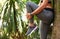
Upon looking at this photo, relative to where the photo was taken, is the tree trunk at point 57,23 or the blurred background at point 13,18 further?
the blurred background at point 13,18

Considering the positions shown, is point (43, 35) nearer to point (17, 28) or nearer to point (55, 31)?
point (55, 31)

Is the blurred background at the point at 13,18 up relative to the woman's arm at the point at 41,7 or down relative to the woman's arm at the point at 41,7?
down

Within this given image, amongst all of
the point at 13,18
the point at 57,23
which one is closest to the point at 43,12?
the point at 57,23

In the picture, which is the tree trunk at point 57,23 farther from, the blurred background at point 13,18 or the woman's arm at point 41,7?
the blurred background at point 13,18

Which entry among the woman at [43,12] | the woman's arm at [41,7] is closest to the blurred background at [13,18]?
the woman at [43,12]

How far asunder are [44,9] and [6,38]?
11.8 ft

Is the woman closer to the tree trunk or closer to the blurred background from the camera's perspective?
the tree trunk

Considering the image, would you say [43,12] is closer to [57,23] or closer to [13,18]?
[57,23]

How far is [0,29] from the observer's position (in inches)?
260

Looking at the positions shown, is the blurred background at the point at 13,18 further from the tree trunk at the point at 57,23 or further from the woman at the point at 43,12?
the tree trunk at the point at 57,23

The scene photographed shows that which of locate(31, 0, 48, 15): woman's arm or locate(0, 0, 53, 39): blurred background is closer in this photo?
locate(31, 0, 48, 15): woman's arm

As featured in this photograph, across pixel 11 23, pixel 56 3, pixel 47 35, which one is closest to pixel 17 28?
pixel 11 23

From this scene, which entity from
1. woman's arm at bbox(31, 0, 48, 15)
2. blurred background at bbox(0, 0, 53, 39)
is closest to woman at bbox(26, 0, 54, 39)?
woman's arm at bbox(31, 0, 48, 15)

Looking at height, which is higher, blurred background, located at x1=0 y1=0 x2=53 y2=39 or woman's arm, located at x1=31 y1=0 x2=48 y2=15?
woman's arm, located at x1=31 y1=0 x2=48 y2=15
